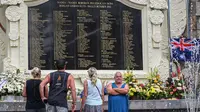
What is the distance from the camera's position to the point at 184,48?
13633mm

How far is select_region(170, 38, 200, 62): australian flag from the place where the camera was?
13.6m

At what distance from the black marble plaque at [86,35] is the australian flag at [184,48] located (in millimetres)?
1234

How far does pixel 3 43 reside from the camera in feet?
42.3

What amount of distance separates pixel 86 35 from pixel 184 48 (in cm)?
304

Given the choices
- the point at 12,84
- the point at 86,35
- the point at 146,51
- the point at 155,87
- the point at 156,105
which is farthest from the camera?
the point at 146,51

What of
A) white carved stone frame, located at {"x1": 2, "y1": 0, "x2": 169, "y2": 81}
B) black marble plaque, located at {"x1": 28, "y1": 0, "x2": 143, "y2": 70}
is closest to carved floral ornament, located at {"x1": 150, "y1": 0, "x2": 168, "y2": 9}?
white carved stone frame, located at {"x1": 2, "y1": 0, "x2": 169, "y2": 81}

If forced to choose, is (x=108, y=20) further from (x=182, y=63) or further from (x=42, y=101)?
(x=42, y=101)

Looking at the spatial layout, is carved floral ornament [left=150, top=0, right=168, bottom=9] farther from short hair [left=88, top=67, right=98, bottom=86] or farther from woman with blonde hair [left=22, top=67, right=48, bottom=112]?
woman with blonde hair [left=22, top=67, right=48, bottom=112]

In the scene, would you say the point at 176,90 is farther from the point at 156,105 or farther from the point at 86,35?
the point at 86,35

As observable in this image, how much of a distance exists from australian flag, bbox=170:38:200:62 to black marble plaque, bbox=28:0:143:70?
1.23 metres

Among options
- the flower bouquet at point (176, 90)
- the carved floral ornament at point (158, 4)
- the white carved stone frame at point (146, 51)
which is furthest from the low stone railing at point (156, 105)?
the carved floral ornament at point (158, 4)

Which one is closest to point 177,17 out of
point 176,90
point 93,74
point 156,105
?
point 176,90

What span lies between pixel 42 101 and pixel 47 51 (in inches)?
155

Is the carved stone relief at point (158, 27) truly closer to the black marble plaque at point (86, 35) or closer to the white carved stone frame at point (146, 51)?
the white carved stone frame at point (146, 51)
